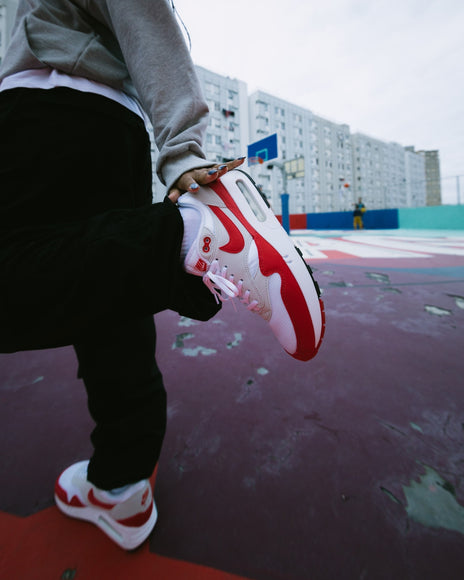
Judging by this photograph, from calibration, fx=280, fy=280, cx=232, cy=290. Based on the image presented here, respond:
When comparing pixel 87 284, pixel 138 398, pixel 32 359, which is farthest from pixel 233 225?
pixel 32 359

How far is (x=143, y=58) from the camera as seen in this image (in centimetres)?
47

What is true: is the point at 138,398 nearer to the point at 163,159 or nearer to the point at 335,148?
the point at 163,159

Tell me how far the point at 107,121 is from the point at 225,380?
81cm

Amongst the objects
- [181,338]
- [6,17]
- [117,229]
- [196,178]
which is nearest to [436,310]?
[181,338]

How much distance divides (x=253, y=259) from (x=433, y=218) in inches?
453

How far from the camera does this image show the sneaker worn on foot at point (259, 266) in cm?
50

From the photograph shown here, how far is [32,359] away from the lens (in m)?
1.19

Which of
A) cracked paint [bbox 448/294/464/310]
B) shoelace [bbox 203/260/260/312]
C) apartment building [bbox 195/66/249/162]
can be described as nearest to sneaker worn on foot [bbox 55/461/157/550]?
shoelace [bbox 203/260/260/312]

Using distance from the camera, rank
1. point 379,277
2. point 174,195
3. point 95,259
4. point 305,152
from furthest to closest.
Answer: point 305,152, point 379,277, point 174,195, point 95,259

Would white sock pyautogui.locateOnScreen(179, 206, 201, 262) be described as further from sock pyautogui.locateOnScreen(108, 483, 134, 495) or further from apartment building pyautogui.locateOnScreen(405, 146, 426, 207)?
apartment building pyautogui.locateOnScreen(405, 146, 426, 207)

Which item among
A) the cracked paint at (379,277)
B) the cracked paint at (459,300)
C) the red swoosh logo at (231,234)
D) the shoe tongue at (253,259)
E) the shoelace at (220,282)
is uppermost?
the red swoosh logo at (231,234)

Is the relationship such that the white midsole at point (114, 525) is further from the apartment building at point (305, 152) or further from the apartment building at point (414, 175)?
the apartment building at point (414, 175)

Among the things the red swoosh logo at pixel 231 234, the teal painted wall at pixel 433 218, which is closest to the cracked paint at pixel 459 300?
the red swoosh logo at pixel 231 234

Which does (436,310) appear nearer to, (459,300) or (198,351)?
(459,300)
